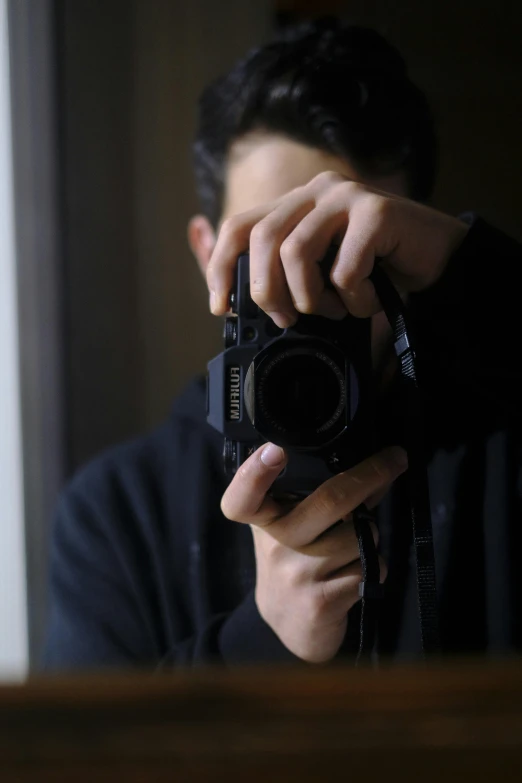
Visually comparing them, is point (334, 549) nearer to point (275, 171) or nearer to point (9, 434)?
point (275, 171)

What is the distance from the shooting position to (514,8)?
697mm

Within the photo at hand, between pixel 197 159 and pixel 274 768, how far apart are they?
0.62 m

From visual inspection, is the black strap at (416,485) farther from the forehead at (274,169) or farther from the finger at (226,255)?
the forehead at (274,169)

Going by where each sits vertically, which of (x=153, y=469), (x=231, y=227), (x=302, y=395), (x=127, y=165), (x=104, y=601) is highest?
(x=127, y=165)

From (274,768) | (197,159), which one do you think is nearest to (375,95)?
(197,159)

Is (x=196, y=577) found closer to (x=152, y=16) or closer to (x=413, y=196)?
(x=413, y=196)

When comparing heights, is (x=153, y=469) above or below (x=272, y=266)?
below

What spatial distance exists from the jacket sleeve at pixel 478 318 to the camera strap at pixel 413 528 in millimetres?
84

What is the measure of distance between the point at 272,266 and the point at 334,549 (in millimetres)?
186

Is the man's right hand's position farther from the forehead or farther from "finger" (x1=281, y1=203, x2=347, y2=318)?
the forehead

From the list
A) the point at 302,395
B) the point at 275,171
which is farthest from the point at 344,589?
the point at 275,171

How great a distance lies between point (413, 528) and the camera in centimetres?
34

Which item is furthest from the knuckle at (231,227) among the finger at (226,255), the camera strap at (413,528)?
the camera strap at (413,528)

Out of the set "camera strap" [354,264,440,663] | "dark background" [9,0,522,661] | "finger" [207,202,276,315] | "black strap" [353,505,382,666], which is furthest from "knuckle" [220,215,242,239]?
"dark background" [9,0,522,661]
